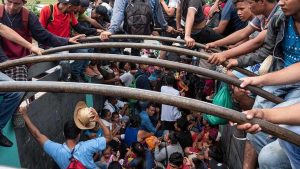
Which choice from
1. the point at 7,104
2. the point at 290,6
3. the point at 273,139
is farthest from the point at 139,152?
the point at 290,6

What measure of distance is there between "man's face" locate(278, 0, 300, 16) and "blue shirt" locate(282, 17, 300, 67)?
0.51 feet

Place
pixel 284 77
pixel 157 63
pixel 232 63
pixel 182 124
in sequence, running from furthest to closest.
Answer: pixel 182 124 → pixel 232 63 → pixel 157 63 → pixel 284 77

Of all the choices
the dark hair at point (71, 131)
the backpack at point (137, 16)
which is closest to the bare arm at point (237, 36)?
the backpack at point (137, 16)

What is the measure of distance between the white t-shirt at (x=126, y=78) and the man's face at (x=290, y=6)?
571cm

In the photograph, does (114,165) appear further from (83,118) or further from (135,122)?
(135,122)

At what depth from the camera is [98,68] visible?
303 inches

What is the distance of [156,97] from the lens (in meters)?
2.12

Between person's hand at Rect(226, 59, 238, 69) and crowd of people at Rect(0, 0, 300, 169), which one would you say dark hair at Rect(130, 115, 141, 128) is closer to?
crowd of people at Rect(0, 0, 300, 169)

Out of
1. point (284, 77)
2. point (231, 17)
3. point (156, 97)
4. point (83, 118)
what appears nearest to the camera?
point (156, 97)

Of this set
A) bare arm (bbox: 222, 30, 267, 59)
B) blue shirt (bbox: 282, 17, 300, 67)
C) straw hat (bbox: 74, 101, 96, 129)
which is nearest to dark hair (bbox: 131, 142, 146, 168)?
straw hat (bbox: 74, 101, 96, 129)

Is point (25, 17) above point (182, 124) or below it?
above

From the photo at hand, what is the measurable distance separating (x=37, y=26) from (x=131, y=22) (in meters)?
1.36

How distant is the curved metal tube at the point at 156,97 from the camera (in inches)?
78.0

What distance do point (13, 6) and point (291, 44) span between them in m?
3.22
